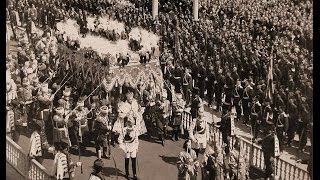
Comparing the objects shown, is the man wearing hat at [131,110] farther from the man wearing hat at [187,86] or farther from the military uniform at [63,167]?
the military uniform at [63,167]

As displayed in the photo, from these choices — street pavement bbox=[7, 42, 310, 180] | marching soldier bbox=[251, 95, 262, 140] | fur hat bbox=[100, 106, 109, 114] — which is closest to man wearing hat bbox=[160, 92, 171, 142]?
street pavement bbox=[7, 42, 310, 180]

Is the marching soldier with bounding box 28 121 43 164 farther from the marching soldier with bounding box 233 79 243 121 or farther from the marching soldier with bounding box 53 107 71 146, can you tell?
the marching soldier with bounding box 233 79 243 121

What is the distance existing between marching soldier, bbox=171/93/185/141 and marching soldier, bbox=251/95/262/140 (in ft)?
3.83

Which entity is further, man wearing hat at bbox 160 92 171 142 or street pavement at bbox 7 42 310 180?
man wearing hat at bbox 160 92 171 142

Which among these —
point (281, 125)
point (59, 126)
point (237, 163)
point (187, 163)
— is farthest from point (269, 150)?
point (59, 126)

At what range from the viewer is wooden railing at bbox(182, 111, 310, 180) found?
8750mm

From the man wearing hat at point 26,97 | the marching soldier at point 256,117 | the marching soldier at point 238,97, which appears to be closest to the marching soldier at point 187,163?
the marching soldier at point 238,97

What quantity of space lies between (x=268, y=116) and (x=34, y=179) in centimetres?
403

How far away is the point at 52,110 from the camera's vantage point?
10.5 m

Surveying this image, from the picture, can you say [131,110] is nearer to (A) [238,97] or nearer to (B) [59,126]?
(B) [59,126]

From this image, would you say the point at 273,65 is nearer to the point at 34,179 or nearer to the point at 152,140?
the point at 152,140

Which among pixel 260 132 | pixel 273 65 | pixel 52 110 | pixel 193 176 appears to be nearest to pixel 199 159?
pixel 193 176

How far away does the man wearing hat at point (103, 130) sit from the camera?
9.97 metres

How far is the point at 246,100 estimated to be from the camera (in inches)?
366
